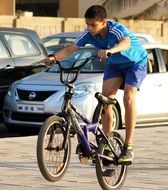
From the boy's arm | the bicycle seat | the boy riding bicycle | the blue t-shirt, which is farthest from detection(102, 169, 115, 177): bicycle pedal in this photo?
the boy's arm

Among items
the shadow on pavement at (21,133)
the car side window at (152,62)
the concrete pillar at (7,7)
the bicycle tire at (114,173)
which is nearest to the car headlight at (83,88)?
the shadow on pavement at (21,133)

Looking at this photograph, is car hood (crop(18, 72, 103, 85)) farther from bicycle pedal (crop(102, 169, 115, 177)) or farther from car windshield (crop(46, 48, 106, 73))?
bicycle pedal (crop(102, 169, 115, 177))

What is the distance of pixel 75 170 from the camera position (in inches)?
326

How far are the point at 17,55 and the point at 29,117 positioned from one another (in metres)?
1.56

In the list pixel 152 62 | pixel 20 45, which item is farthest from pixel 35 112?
pixel 152 62

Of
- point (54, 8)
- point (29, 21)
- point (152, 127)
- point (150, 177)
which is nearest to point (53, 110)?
point (152, 127)

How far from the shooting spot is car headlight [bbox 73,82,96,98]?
1201 centimetres

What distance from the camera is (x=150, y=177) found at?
311 inches

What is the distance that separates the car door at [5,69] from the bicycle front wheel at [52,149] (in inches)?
240

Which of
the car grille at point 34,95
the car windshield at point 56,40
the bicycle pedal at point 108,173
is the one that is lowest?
the car grille at point 34,95

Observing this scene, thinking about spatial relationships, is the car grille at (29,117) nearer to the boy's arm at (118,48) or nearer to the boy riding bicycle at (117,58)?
the boy riding bicycle at (117,58)

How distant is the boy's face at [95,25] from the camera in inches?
274

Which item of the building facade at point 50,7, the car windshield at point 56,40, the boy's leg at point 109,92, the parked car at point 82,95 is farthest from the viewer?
the building facade at point 50,7

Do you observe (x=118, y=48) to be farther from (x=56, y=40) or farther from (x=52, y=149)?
(x=56, y=40)
